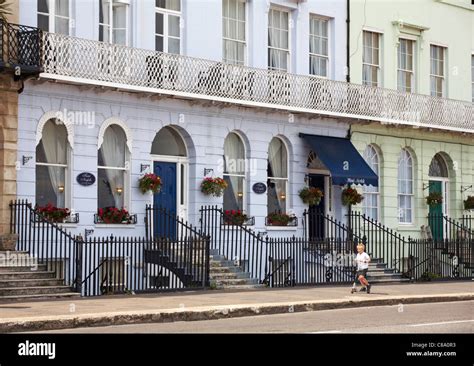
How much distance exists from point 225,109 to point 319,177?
176 inches

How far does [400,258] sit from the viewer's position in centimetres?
3469

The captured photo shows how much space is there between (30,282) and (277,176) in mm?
10065

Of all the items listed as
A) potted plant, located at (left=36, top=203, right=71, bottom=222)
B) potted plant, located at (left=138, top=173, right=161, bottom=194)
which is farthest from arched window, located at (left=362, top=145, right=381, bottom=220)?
potted plant, located at (left=36, top=203, right=71, bottom=222)

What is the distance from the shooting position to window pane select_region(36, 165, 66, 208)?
1036 inches

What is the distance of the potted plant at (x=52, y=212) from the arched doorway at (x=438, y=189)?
14.6 meters

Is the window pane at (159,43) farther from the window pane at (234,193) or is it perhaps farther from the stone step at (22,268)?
the stone step at (22,268)

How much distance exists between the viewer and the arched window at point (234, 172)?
30.8 metres

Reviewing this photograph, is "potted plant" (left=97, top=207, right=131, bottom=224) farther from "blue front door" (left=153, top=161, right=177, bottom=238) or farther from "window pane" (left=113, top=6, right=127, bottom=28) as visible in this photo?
"window pane" (left=113, top=6, right=127, bottom=28)

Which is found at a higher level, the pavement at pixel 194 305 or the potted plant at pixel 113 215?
the potted plant at pixel 113 215

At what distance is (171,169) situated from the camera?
29.5 meters

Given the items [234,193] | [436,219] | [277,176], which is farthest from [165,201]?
[436,219]

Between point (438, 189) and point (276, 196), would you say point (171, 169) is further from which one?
point (438, 189)

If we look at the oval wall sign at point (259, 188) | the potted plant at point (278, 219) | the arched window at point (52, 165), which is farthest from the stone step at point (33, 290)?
the potted plant at point (278, 219)
